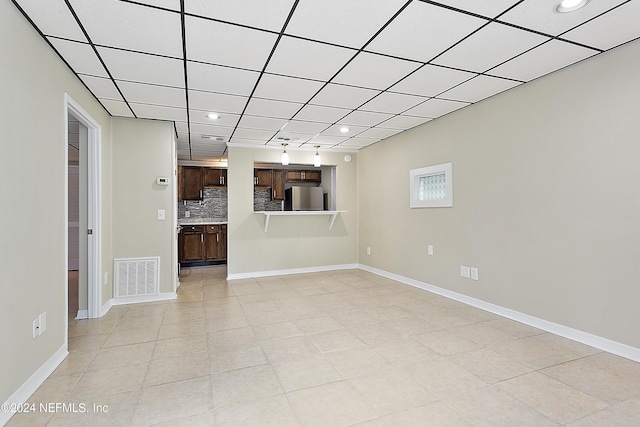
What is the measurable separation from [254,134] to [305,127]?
2.91 ft

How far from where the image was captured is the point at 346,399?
1929 mm

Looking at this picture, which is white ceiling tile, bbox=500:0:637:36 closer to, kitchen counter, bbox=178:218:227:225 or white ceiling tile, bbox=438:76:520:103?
white ceiling tile, bbox=438:76:520:103

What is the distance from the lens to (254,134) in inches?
193

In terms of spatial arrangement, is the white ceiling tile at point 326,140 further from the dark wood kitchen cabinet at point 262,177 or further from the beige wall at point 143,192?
the beige wall at point 143,192

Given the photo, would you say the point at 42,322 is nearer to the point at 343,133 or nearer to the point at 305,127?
the point at 305,127

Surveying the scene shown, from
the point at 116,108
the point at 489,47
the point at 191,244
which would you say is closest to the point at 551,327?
the point at 489,47

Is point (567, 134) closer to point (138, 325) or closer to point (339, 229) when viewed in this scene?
point (339, 229)

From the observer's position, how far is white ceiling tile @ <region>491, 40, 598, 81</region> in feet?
7.97

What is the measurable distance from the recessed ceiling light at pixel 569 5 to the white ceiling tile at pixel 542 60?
431mm

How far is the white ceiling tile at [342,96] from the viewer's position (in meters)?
3.17

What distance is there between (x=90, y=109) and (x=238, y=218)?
2.71 metres

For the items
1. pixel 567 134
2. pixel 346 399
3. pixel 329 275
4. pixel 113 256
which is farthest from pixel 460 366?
pixel 113 256

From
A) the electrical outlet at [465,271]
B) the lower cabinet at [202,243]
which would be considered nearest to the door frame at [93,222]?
the lower cabinet at [202,243]

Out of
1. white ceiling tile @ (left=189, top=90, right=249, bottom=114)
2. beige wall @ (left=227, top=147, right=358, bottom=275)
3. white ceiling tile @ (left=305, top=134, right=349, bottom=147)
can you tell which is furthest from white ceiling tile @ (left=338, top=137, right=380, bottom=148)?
white ceiling tile @ (left=189, top=90, right=249, bottom=114)
